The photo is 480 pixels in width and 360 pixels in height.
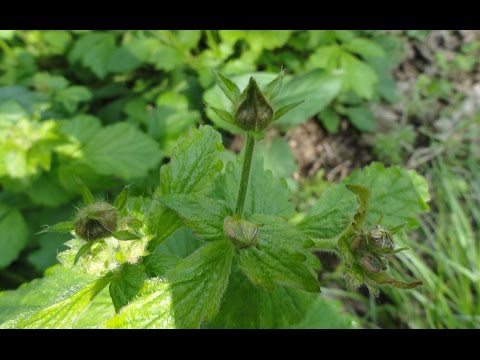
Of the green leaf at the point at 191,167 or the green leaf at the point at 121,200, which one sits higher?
the green leaf at the point at 191,167

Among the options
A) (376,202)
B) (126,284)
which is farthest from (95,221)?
(376,202)

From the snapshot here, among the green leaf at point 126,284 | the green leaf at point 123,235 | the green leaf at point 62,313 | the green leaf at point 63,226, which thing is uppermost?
the green leaf at point 63,226

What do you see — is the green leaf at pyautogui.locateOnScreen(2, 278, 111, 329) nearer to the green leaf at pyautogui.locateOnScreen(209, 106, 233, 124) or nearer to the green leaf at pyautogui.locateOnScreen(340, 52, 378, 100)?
the green leaf at pyautogui.locateOnScreen(209, 106, 233, 124)

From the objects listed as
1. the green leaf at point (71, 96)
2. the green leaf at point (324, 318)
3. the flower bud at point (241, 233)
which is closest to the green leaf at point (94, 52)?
the green leaf at point (71, 96)

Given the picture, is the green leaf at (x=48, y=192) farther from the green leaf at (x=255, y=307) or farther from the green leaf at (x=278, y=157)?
the green leaf at (x=255, y=307)

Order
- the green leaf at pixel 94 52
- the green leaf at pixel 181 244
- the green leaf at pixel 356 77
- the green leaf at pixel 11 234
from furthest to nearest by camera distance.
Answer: the green leaf at pixel 356 77, the green leaf at pixel 94 52, the green leaf at pixel 11 234, the green leaf at pixel 181 244

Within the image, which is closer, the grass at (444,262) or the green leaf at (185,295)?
the green leaf at (185,295)

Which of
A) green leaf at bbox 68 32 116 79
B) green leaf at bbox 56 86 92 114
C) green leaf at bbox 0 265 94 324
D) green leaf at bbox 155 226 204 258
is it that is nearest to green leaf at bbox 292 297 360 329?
green leaf at bbox 155 226 204 258
